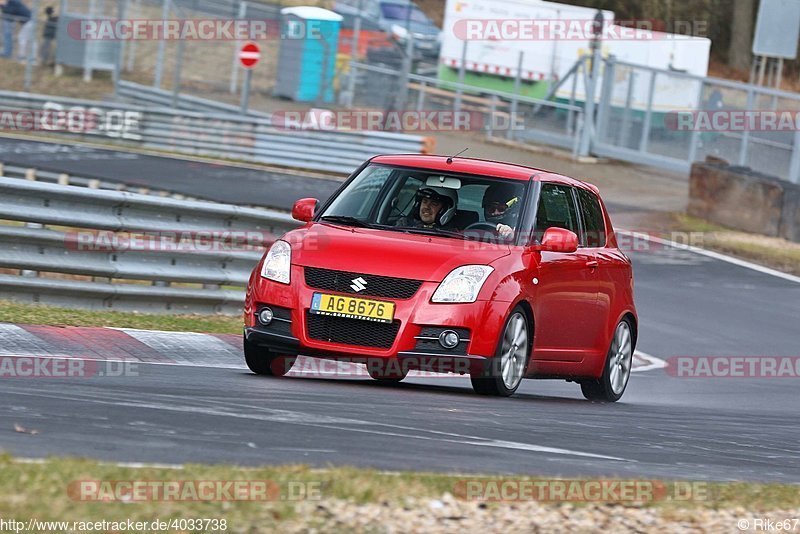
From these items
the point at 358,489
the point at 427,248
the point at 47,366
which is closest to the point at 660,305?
the point at 427,248

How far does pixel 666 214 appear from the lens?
26.9 metres

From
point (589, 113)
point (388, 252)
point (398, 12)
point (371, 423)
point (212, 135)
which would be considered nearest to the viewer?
point (371, 423)

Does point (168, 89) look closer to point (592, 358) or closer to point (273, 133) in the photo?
point (273, 133)

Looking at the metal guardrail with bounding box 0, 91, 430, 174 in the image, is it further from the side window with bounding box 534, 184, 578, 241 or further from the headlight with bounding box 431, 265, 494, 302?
the headlight with bounding box 431, 265, 494, 302

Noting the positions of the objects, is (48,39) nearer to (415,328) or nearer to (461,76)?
(461,76)

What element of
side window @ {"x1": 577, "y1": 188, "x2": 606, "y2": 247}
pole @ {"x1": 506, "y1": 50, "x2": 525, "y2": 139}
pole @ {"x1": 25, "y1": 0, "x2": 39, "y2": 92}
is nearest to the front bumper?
side window @ {"x1": 577, "y1": 188, "x2": 606, "y2": 247}

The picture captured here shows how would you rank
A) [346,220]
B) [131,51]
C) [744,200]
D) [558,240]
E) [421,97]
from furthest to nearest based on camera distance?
[131,51]
[421,97]
[744,200]
[346,220]
[558,240]

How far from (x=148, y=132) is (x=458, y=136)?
796 cm

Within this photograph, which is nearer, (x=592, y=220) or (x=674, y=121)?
(x=592, y=220)

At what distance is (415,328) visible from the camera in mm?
9125

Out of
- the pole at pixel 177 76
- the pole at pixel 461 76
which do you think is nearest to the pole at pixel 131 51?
the pole at pixel 177 76

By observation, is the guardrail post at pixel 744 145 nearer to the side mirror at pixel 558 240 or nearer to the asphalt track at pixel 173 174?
the asphalt track at pixel 173 174

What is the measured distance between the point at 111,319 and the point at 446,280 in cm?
363

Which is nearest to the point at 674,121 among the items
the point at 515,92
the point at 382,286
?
the point at 515,92
